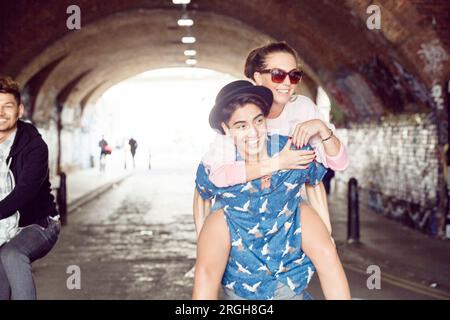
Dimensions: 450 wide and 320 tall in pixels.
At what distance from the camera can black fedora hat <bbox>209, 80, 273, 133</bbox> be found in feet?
8.95

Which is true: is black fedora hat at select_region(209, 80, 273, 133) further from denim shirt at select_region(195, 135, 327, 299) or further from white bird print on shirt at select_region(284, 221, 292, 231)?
white bird print on shirt at select_region(284, 221, 292, 231)

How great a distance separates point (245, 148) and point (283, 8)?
10.1 meters

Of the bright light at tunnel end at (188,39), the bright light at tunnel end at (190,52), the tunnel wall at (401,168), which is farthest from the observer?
the bright light at tunnel end at (190,52)

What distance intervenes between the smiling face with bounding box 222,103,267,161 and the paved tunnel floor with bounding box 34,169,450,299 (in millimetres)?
4398

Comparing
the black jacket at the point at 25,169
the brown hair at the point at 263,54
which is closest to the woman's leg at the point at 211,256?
the brown hair at the point at 263,54

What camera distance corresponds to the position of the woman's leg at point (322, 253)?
9.53 ft

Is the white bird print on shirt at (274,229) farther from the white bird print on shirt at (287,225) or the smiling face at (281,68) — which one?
the smiling face at (281,68)

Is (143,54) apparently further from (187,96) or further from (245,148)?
(245,148)

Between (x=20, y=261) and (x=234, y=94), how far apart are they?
51.7 inches

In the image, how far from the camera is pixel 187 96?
23.8ft

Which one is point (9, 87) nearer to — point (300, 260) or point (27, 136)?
point (27, 136)

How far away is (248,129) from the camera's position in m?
2.75

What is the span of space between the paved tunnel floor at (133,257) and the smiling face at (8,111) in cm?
429
